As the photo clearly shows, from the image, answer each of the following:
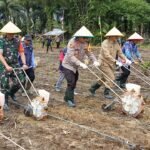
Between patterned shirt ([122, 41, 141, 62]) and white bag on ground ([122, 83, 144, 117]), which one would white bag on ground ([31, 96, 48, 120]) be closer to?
white bag on ground ([122, 83, 144, 117])

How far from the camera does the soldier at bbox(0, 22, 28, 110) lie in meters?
8.30

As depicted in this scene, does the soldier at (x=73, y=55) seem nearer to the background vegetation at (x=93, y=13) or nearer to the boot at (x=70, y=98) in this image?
the boot at (x=70, y=98)

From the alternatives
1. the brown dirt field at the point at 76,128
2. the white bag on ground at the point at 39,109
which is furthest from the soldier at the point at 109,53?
the white bag on ground at the point at 39,109

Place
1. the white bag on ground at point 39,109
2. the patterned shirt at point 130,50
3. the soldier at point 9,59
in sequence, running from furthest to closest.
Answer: the patterned shirt at point 130,50 → the soldier at point 9,59 → the white bag on ground at point 39,109

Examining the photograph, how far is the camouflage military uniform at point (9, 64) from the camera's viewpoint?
8495 millimetres

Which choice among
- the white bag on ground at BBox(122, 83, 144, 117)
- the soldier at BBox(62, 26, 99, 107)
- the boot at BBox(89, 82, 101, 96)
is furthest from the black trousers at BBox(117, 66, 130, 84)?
the white bag on ground at BBox(122, 83, 144, 117)

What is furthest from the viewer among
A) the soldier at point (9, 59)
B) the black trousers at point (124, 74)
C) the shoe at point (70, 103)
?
the black trousers at point (124, 74)

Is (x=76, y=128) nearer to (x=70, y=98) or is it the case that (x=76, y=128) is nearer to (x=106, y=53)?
(x=70, y=98)

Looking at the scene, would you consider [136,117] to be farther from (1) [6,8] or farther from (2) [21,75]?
(1) [6,8]

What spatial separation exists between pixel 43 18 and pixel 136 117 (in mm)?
46881

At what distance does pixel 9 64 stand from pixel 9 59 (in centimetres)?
10

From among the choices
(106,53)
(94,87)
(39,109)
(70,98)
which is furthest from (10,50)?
(94,87)

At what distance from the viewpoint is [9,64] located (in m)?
8.61

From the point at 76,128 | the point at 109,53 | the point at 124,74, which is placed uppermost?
the point at 109,53
